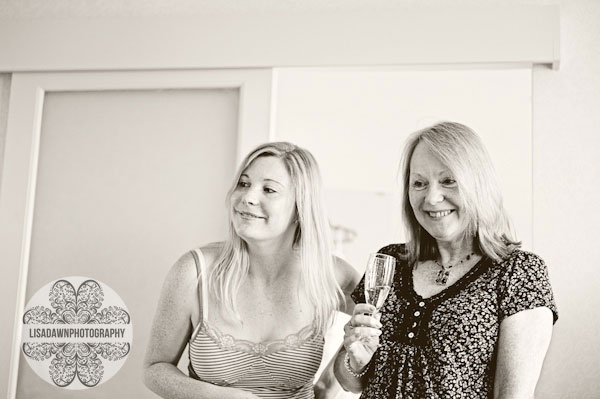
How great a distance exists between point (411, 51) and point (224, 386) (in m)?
1.24

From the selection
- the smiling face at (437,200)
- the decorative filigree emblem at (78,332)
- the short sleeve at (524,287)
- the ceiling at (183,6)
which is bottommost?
the decorative filigree emblem at (78,332)

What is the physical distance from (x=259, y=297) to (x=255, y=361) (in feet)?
0.61

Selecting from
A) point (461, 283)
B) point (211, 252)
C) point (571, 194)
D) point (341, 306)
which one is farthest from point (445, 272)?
point (571, 194)

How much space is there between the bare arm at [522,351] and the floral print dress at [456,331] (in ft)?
0.07

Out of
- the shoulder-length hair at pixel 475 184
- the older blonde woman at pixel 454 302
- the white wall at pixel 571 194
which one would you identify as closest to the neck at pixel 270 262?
the older blonde woman at pixel 454 302

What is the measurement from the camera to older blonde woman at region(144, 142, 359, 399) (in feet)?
5.87

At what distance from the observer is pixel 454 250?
5.38 feet

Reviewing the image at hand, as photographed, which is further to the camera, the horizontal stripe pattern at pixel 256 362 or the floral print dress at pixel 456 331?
the horizontal stripe pattern at pixel 256 362

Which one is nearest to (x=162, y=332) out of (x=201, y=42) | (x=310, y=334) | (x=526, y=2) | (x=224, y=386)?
(x=224, y=386)

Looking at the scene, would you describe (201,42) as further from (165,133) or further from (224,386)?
(224,386)

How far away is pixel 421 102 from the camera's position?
245 cm

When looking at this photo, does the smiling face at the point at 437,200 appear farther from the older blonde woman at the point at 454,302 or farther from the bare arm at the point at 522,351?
the bare arm at the point at 522,351

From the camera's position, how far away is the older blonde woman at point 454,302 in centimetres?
144

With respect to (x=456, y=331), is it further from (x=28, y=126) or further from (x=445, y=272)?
(x=28, y=126)
